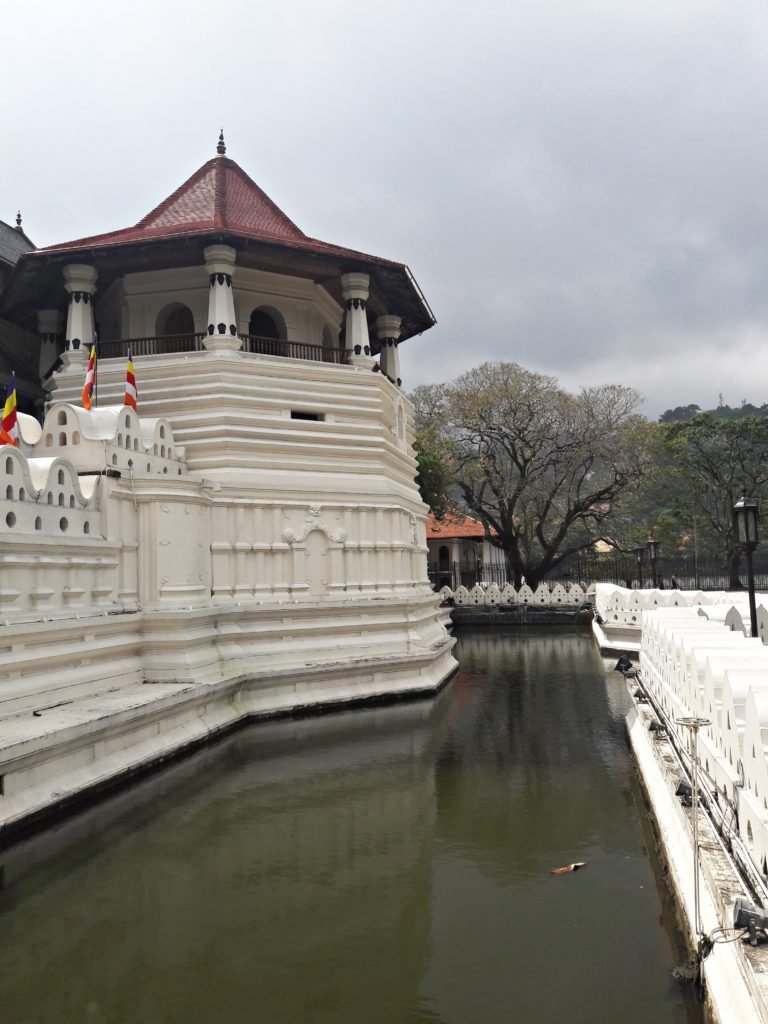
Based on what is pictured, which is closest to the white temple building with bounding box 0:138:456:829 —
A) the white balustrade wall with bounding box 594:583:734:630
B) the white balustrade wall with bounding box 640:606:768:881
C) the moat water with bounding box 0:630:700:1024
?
the moat water with bounding box 0:630:700:1024

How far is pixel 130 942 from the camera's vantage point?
611 centimetres

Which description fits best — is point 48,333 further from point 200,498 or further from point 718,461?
point 718,461

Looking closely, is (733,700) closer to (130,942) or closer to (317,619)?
(130,942)

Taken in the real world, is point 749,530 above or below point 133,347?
below

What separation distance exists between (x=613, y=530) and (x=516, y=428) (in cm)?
947

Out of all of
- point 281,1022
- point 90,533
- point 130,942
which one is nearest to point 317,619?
point 90,533

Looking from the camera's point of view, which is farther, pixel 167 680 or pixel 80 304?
pixel 80 304

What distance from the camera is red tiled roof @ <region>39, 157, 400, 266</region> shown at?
55.8ft

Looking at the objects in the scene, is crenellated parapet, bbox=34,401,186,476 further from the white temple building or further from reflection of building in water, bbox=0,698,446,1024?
reflection of building in water, bbox=0,698,446,1024

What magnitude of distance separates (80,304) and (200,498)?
257 inches

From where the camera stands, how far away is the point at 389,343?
892 inches

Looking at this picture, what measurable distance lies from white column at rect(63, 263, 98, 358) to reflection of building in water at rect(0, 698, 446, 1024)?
10708mm

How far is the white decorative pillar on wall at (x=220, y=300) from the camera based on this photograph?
16.8 m

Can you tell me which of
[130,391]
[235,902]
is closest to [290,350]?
[130,391]
